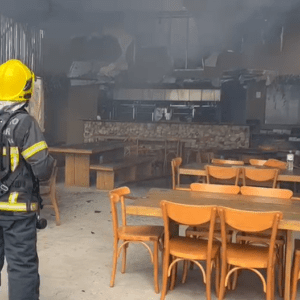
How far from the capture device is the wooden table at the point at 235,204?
276cm

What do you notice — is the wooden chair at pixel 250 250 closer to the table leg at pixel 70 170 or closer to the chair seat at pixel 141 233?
the chair seat at pixel 141 233

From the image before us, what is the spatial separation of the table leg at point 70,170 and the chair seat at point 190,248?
4496 mm

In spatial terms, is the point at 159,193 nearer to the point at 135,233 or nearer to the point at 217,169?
the point at 135,233

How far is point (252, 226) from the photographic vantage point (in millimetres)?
2600

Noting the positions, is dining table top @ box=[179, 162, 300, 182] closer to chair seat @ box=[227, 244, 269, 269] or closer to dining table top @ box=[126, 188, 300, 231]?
dining table top @ box=[126, 188, 300, 231]

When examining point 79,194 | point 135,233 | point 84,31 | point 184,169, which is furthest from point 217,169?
point 84,31

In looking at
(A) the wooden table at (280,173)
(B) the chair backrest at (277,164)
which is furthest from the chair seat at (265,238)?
(B) the chair backrest at (277,164)

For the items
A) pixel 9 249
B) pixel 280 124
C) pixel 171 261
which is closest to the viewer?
pixel 9 249

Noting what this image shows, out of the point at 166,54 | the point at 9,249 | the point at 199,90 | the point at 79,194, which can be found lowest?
the point at 79,194

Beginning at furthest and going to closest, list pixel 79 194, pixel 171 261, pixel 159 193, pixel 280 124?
pixel 280 124 → pixel 79 194 → pixel 159 193 → pixel 171 261

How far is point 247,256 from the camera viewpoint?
2740 mm

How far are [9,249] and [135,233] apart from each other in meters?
1.08

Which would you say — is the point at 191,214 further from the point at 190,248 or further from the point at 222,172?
the point at 222,172

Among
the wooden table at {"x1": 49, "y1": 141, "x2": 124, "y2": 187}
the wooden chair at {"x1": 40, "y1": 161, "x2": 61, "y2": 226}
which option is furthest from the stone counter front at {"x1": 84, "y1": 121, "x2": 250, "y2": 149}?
the wooden chair at {"x1": 40, "y1": 161, "x2": 61, "y2": 226}
